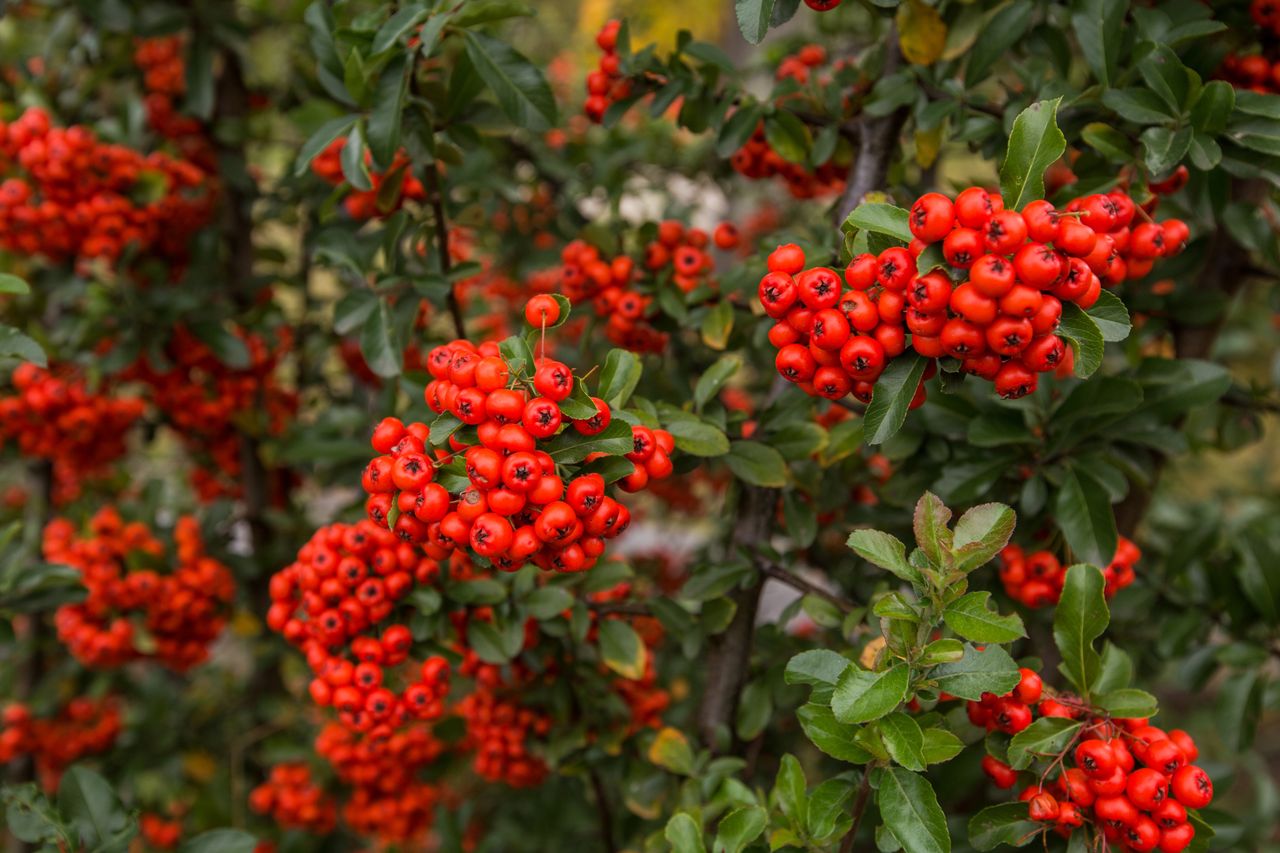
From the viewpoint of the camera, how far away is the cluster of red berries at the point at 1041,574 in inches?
70.5

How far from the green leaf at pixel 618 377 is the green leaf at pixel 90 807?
4.74 feet

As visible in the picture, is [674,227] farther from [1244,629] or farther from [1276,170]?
[1244,629]

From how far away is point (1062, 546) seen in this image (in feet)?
6.23

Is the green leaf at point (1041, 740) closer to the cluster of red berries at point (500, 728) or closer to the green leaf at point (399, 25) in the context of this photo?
the cluster of red berries at point (500, 728)

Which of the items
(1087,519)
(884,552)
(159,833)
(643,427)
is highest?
(643,427)

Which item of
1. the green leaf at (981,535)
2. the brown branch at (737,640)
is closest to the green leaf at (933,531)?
the green leaf at (981,535)

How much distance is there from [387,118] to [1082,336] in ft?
4.47

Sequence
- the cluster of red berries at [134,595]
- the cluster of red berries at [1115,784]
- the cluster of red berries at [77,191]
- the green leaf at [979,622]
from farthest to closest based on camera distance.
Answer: the cluster of red berries at [134,595]
the cluster of red berries at [77,191]
the cluster of red berries at [1115,784]
the green leaf at [979,622]

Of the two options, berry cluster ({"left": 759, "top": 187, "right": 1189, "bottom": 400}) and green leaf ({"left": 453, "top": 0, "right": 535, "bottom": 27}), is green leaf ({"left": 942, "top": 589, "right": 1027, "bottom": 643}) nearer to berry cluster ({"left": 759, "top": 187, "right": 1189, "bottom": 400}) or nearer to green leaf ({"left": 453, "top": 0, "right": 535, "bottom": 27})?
berry cluster ({"left": 759, "top": 187, "right": 1189, "bottom": 400})

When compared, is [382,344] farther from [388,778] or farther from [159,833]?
[159,833]

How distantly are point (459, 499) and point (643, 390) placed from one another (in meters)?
1.03

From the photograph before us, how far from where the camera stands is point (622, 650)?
196cm

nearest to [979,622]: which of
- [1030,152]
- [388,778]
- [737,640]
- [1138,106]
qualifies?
[1030,152]

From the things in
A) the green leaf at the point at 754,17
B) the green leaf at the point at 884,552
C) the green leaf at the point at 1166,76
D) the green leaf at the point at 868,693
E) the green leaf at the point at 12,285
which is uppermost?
the green leaf at the point at 754,17
